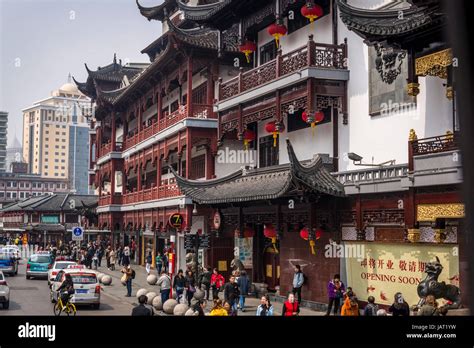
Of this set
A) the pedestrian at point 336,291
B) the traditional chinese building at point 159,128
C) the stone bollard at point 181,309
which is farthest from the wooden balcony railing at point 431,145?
the traditional chinese building at point 159,128

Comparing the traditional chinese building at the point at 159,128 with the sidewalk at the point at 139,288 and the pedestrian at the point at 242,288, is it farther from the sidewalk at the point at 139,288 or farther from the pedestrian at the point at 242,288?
the pedestrian at the point at 242,288

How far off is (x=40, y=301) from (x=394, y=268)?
14.8m

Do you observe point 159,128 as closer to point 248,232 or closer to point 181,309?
point 248,232

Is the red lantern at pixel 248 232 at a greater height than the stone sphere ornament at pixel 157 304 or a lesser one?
greater

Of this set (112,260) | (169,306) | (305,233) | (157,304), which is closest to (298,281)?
(305,233)

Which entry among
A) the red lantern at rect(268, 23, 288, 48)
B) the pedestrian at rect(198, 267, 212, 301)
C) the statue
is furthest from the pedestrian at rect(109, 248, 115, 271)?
the statue

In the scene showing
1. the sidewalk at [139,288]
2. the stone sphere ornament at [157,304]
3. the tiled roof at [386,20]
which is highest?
the tiled roof at [386,20]

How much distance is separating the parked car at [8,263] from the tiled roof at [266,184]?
15.0m

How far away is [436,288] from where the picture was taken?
15.1 meters

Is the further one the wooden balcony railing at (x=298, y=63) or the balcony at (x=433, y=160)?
the wooden balcony railing at (x=298, y=63)

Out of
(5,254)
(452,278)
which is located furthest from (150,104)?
(452,278)

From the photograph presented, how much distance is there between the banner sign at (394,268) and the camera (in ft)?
53.6

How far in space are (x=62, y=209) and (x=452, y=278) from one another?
70.8 m

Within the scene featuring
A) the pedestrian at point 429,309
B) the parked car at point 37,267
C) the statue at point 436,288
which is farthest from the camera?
the parked car at point 37,267
